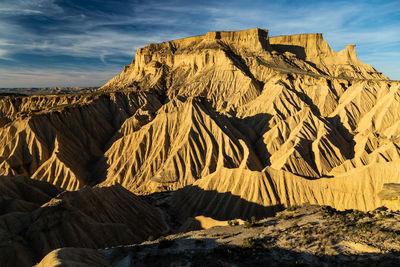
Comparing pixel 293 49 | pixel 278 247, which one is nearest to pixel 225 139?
pixel 278 247

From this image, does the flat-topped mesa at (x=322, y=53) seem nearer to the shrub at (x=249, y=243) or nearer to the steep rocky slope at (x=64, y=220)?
the steep rocky slope at (x=64, y=220)

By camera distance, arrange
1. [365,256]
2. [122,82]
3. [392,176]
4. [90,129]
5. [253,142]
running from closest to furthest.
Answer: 1. [365,256]
2. [392,176]
3. [253,142]
4. [90,129]
5. [122,82]

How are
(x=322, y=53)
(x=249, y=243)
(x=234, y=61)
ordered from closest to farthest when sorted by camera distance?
(x=249, y=243) → (x=234, y=61) → (x=322, y=53)

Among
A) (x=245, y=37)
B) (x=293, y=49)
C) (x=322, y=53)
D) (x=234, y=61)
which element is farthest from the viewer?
(x=293, y=49)

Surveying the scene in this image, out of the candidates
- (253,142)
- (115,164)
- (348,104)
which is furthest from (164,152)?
(348,104)

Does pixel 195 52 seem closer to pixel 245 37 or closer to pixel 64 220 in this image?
pixel 245 37

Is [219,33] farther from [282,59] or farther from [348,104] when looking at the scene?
[348,104]

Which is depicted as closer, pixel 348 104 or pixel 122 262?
pixel 122 262
